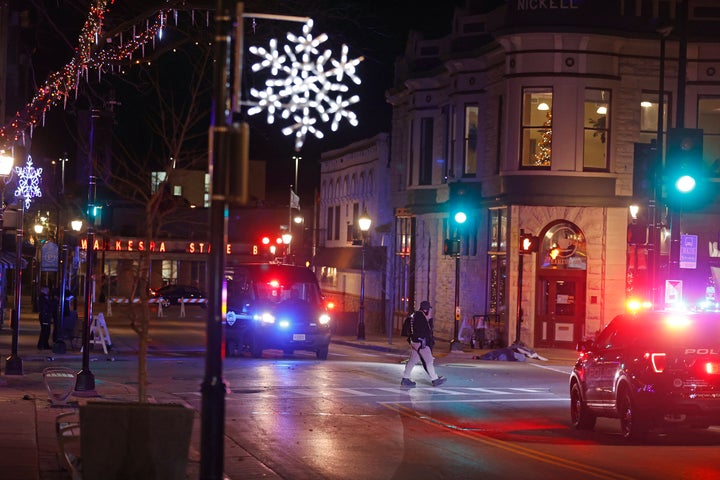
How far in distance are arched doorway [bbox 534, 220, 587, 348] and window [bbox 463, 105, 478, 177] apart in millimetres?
4932

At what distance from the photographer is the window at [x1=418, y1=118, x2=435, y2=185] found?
45.9 meters

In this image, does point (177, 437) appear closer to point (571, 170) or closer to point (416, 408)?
point (416, 408)

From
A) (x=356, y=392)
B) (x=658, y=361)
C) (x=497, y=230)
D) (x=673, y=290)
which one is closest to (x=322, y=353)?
(x=356, y=392)

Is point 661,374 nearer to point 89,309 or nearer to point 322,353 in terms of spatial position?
point 89,309

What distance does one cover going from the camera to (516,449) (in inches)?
590

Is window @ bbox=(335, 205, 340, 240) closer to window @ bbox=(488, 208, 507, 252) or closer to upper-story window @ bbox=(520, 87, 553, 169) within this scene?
window @ bbox=(488, 208, 507, 252)

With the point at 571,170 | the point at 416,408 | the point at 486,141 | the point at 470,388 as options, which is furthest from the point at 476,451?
the point at 486,141

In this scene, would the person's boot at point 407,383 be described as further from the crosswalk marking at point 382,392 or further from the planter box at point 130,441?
the planter box at point 130,441

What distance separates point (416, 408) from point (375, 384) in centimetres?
426

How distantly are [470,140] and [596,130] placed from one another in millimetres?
5505

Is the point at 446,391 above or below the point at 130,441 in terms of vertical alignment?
below

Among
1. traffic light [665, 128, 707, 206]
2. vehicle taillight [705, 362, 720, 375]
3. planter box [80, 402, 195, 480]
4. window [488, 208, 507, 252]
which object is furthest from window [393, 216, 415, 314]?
planter box [80, 402, 195, 480]

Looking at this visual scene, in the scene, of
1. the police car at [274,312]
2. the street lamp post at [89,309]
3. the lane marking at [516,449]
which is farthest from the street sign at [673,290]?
the street lamp post at [89,309]

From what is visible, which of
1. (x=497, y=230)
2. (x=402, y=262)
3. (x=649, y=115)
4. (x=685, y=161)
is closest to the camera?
(x=685, y=161)
